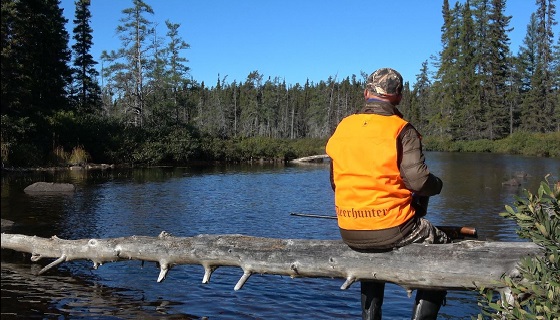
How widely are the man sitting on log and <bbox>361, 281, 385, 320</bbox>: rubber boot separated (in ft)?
1.78

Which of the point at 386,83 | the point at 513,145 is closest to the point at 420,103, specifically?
the point at 513,145

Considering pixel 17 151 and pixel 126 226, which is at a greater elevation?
pixel 17 151

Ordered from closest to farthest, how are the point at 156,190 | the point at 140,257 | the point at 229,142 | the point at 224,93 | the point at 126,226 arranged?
the point at 140,257
the point at 126,226
the point at 156,190
the point at 229,142
the point at 224,93

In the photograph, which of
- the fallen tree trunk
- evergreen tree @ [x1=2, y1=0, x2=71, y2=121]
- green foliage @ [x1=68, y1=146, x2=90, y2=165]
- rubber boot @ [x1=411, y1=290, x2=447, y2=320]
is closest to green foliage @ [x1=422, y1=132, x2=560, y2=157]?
green foliage @ [x1=68, y1=146, x2=90, y2=165]

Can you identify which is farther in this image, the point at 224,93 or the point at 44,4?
the point at 224,93

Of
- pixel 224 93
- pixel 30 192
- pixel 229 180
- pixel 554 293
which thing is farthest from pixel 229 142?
pixel 224 93

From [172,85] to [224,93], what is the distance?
66.2 meters

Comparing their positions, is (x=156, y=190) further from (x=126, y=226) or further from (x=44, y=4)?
(x=44, y=4)

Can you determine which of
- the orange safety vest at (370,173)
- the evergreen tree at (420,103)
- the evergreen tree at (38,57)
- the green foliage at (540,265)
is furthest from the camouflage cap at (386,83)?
the evergreen tree at (420,103)

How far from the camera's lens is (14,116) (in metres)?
28.5

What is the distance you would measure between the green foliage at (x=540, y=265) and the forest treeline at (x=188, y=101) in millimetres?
5264

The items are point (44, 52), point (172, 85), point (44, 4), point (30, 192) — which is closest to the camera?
point (30, 192)

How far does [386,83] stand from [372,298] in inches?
80.7

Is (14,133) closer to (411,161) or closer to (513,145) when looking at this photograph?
(411,161)
